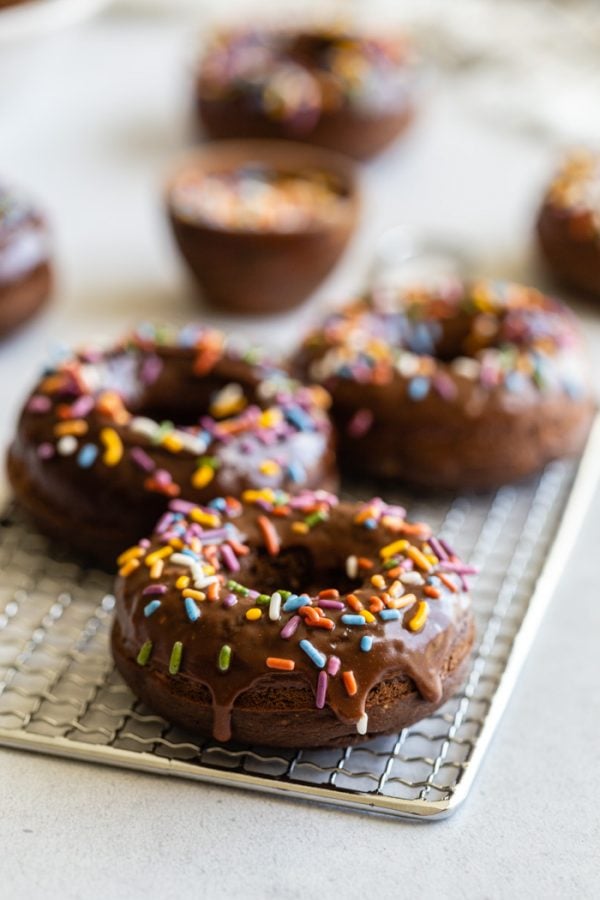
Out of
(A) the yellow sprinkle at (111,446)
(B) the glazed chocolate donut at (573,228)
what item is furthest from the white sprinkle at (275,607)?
(B) the glazed chocolate donut at (573,228)

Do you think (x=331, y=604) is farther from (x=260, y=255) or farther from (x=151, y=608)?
(x=260, y=255)

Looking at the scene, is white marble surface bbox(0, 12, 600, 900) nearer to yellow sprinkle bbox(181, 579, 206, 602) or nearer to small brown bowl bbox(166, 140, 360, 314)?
small brown bowl bbox(166, 140, 360, 314)

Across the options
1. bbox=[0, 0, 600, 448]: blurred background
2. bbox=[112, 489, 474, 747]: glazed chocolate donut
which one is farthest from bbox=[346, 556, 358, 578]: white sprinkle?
bbox=[0, 0, 600, 448]: blurred background

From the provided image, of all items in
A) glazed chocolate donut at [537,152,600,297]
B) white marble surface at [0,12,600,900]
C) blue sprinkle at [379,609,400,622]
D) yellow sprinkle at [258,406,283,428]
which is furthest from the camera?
glazed chocolate donut at [537,152,600,297]

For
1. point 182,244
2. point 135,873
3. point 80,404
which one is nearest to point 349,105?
point 182,244

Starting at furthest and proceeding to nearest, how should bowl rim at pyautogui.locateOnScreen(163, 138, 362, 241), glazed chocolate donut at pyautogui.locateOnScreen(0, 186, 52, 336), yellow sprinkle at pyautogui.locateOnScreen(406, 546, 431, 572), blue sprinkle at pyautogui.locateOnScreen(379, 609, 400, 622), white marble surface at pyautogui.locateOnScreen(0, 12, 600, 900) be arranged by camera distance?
bowl rim at pyautogui.locateOnScreen(163, 138, 362, 241), glazed chocolate donut at pyautogui.locateOnScreen(0, 186, 52, 336), yellow sprinkle at pyautogui.locateOnScreen(406, 546, 431, 572), blue sprinkle at pyautogui.locateOnScreen(379, 609, 400, 622), white marble surface at pyautogui.locateOnScreen(0, 12, 600, 900)

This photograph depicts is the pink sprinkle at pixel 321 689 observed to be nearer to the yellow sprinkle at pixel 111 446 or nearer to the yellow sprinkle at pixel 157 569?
the yellow sprinkle at pixel 157 569
